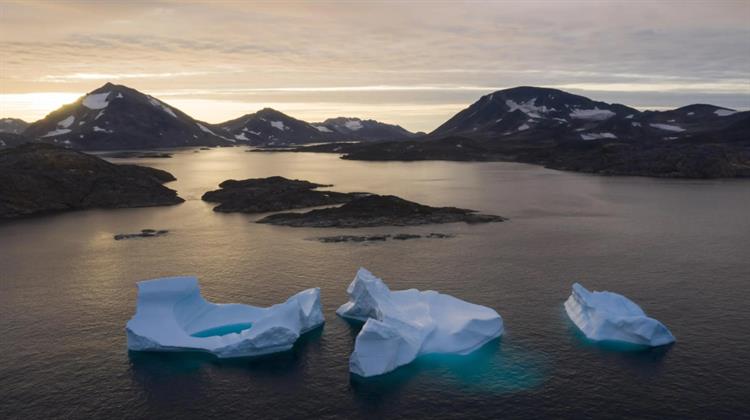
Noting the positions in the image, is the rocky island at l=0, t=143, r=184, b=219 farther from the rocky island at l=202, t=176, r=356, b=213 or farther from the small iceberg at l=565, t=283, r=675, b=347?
the small iceberg at l=565, t=283, r=675, b=347

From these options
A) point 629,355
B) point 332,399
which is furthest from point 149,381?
point 629,355

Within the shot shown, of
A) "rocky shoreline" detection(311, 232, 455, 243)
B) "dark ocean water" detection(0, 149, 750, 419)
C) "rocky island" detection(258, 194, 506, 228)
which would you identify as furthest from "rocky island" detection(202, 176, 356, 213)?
"rocky shoreline" detection(311, 232, 455, 243)

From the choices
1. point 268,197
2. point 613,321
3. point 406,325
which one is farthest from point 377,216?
point 613,321

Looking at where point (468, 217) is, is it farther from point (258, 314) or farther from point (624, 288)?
point (258, 314)

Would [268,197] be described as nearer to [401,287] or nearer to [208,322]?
[401,287]

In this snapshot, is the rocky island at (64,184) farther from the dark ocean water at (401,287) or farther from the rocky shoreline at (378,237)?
the rocky shoreline at (378,237)

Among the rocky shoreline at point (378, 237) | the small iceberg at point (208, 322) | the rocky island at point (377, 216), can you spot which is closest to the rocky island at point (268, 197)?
the rocky island at point (377, 216)
